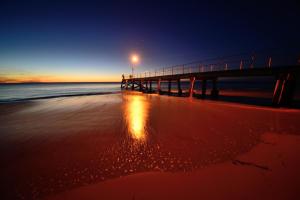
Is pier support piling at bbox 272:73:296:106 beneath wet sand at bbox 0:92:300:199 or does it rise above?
above

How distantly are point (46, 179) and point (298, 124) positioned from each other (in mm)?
9745

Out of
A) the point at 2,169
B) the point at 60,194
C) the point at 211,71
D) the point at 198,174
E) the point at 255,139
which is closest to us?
the point at 60,194

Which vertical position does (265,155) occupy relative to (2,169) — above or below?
above

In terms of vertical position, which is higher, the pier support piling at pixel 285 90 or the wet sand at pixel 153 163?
the pier support piling at pixel 285 90

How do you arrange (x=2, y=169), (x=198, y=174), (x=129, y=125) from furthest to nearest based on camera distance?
(x=129, y=125), (x=2, y=169), (x=198, y=174)

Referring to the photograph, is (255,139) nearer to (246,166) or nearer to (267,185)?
(246,166)

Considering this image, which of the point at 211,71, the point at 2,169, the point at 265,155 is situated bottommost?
the point at 2,169

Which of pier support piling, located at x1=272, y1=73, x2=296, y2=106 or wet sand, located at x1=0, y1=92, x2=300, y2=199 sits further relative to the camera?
pier support piling, located at x1=272, y1=73, x2=296, y2=106

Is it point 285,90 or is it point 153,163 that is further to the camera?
point 285,90

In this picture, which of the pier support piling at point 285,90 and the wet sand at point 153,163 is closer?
the wet sand at point 153,163

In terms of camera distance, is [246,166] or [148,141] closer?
[246,166]

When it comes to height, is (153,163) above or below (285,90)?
below

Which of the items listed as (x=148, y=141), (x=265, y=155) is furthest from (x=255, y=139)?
(x=148, y=141)

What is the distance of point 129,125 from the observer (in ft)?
25.4
